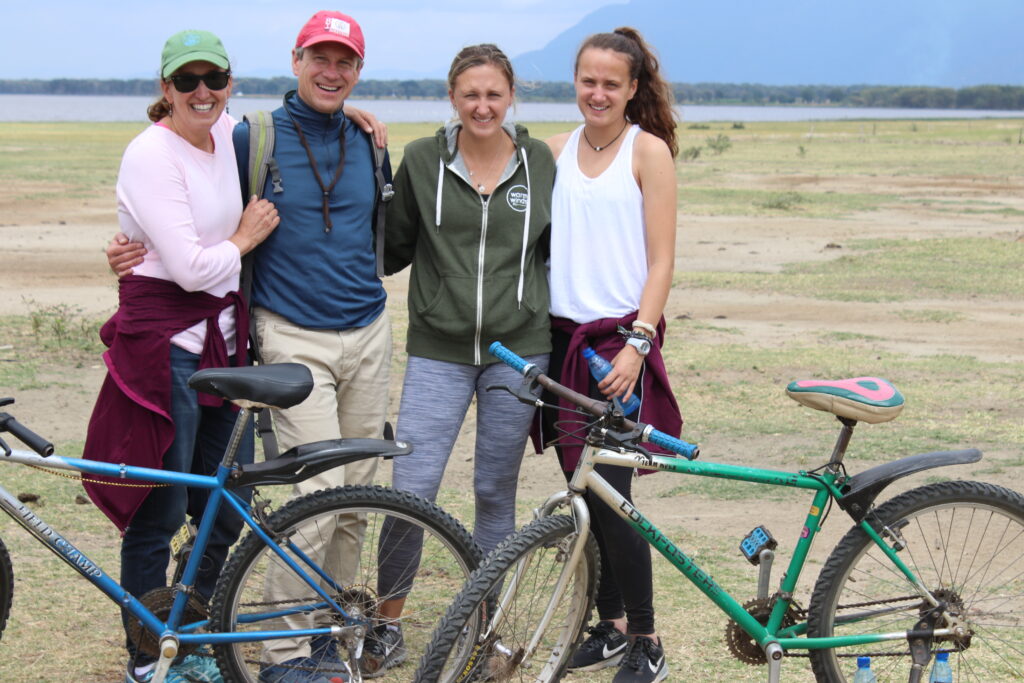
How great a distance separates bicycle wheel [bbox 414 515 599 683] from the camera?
3.52 metres

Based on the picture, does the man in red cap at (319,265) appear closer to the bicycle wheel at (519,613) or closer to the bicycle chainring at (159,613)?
the bicycle chainring at (159,613)

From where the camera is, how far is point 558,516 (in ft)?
12.0

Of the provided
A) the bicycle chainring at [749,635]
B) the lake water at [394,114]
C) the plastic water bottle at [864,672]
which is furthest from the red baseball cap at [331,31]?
the lake water at [394,114]

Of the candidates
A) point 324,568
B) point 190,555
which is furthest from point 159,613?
point 324,568

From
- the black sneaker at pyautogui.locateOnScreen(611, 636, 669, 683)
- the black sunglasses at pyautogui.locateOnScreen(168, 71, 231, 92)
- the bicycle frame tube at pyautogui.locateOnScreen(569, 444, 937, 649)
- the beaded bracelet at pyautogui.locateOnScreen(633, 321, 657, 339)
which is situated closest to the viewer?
the bicycle frame tube at pyautogui.locateOnScreen(569, 444, 937, 649)

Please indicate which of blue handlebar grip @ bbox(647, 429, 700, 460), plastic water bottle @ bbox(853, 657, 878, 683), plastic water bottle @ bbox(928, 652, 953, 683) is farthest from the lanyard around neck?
plastic water bottle @ bbox(928, 652, 953, 683)

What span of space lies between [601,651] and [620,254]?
1.41 m

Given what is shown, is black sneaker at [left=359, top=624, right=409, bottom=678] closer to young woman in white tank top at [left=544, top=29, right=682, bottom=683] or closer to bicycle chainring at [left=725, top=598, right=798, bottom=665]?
young woman in white tank top at [left=544, top=29, right=682, bottom=683]

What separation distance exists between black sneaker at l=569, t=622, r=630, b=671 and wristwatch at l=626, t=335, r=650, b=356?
1.07 metres

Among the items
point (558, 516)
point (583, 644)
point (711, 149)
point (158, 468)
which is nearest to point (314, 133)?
point (158, 468)

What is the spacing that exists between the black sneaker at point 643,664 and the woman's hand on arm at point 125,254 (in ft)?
6.75

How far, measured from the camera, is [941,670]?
3711 millimetres

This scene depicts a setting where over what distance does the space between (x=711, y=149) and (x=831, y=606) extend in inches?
1555

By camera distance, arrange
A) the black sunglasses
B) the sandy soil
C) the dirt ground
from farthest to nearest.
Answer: the sandy soil
the dirt ground
the black sunglasses
